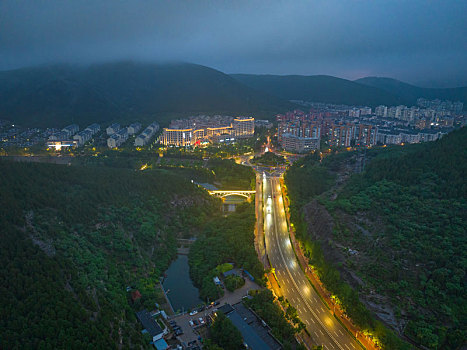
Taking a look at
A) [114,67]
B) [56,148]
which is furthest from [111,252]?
[114,67]

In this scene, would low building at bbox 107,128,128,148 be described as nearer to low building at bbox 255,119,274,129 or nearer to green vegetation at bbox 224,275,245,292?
low building at bbox 255,119,274,129

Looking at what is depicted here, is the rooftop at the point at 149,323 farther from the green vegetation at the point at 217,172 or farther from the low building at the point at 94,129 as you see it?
the low building at the point at 94,129

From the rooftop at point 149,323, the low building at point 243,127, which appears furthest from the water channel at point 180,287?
the low building at point 243,127

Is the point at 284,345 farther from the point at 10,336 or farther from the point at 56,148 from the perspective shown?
the point at 56,148

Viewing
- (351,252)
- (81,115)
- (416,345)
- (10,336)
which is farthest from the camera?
(81,115)

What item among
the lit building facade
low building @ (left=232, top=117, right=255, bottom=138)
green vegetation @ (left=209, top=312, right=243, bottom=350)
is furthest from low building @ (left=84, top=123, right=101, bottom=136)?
green vegetation @ (left=209, top=312, right=243, bottom=350)
